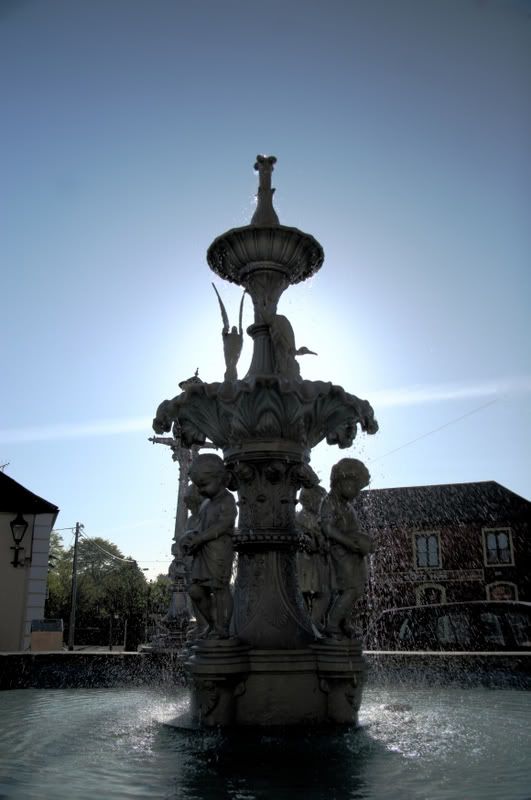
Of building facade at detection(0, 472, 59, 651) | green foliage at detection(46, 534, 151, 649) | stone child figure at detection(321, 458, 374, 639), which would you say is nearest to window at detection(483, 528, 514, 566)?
green foliage at detection(46, 534, 151, 649)

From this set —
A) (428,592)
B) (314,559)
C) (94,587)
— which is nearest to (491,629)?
(314,559)

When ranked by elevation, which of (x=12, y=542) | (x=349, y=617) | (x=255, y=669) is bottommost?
(x=255, y=669)

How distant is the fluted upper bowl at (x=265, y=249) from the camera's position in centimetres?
711

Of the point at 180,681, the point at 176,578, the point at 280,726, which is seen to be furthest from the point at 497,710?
the point at 176,578

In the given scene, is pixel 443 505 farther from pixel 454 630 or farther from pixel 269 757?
pixel 269 757

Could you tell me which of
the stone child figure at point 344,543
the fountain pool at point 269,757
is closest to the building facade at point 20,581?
the fountain pool at point 269,757

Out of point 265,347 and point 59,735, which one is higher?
point 265,347

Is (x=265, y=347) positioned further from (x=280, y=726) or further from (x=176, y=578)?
(x=176, y=578)

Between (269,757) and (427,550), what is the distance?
115ft

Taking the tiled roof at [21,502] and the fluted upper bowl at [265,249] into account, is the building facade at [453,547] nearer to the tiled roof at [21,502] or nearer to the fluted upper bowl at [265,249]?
the tiled roof at [21,502]

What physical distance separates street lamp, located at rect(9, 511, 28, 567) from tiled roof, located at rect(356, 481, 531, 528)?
23.2 meters

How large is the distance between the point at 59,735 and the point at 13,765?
1.03 metres

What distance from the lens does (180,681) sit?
8.48 meters

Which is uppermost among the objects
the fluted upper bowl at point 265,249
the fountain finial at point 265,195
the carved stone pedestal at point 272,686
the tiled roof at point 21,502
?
the fountain finial at point 265,195
